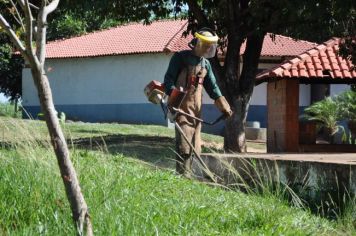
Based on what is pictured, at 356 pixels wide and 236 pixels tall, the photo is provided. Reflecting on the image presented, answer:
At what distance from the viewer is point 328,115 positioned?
22438mm

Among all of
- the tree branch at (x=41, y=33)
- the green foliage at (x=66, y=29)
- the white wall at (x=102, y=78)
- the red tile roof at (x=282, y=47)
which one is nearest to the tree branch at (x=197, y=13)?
the tree branch at (x=41, y=33)

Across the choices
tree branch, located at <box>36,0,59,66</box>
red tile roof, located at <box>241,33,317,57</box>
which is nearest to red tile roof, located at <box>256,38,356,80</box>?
red tile roof, located at <box>241,33,317,57</box>

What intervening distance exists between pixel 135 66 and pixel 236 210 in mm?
23418

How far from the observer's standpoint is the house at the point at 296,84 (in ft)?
56.2

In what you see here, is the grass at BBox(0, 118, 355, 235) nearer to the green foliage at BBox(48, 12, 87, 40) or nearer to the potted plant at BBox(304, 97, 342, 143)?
the potted plant at BBox(304, 97, 342, 143)

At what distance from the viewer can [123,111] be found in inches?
1160

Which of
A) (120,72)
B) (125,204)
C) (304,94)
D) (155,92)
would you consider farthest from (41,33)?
(304,94)

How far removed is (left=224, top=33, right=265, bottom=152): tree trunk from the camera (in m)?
15.8

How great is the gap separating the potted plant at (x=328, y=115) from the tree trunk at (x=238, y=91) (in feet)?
21.7

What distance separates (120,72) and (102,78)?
3.00 ft

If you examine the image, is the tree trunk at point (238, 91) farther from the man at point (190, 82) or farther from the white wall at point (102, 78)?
the white wall at point (102, 78)

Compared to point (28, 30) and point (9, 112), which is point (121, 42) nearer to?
point (9, 112)

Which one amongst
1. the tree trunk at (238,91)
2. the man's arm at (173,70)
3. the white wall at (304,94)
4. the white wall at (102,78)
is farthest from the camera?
the white wall at (304,94)

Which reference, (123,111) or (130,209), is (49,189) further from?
(123,111)
